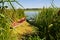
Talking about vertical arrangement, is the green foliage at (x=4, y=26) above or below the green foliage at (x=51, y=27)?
above

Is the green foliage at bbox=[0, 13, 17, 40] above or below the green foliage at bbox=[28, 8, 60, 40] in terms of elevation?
above

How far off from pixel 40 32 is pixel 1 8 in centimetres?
228

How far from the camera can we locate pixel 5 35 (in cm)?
208

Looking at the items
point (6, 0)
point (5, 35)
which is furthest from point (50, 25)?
point (6, 0)

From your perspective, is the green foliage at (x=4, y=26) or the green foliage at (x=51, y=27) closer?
the green foliage at (x=4, y=26)

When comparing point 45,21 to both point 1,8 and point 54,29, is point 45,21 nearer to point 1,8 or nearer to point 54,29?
point 54,29

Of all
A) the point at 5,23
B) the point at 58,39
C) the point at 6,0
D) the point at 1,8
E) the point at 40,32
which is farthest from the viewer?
the point at 40,32

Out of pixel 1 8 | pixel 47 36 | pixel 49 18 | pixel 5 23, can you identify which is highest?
pixel 1 8

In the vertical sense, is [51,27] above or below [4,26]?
below

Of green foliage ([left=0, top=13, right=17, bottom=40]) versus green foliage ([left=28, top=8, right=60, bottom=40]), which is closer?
green foliage ([left=0, top=13, right=17, bottom=40])

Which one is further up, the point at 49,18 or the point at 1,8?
the point at 1,8

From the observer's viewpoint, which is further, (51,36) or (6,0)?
(51,36)

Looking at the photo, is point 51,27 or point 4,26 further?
point 51,27

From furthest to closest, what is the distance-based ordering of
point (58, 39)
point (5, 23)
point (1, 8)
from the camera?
point (58, 39) < point (5, 23) < point (1, 8)
